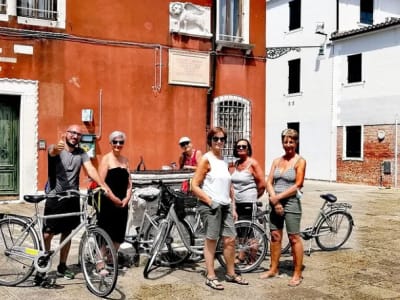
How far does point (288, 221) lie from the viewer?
235 inches

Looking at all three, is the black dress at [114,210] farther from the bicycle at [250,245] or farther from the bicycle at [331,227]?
the bicycle at [331,227]

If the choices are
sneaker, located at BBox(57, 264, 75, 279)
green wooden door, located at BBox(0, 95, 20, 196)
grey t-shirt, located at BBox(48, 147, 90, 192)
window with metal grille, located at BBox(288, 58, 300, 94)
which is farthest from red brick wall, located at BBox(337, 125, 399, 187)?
grey t-shirt, located at BBox(48, 147, 90, 192)

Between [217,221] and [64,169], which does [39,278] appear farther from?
[217,221]

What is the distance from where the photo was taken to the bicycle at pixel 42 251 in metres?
5.24

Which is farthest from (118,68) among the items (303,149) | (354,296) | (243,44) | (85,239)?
(303,149)

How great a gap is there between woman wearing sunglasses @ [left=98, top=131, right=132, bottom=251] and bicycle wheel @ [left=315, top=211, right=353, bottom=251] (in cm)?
303

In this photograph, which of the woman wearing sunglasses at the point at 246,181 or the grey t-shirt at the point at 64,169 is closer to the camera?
the grey t-shirt at the point at 64,169

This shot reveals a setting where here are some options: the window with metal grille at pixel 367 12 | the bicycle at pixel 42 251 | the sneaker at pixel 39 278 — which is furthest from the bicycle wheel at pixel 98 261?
the window with metal grille at pixel 367 12

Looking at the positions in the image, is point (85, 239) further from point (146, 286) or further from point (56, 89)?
point (56, 89)

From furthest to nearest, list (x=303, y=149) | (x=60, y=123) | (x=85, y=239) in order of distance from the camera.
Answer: (x=303, y=149) < (x=60, y=123) < (x=85, y=239)

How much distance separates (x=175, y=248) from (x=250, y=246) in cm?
94

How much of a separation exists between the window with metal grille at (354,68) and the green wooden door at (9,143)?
14751mm

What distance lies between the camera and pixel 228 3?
13930 millimetres

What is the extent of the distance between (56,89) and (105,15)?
6.72 feet
